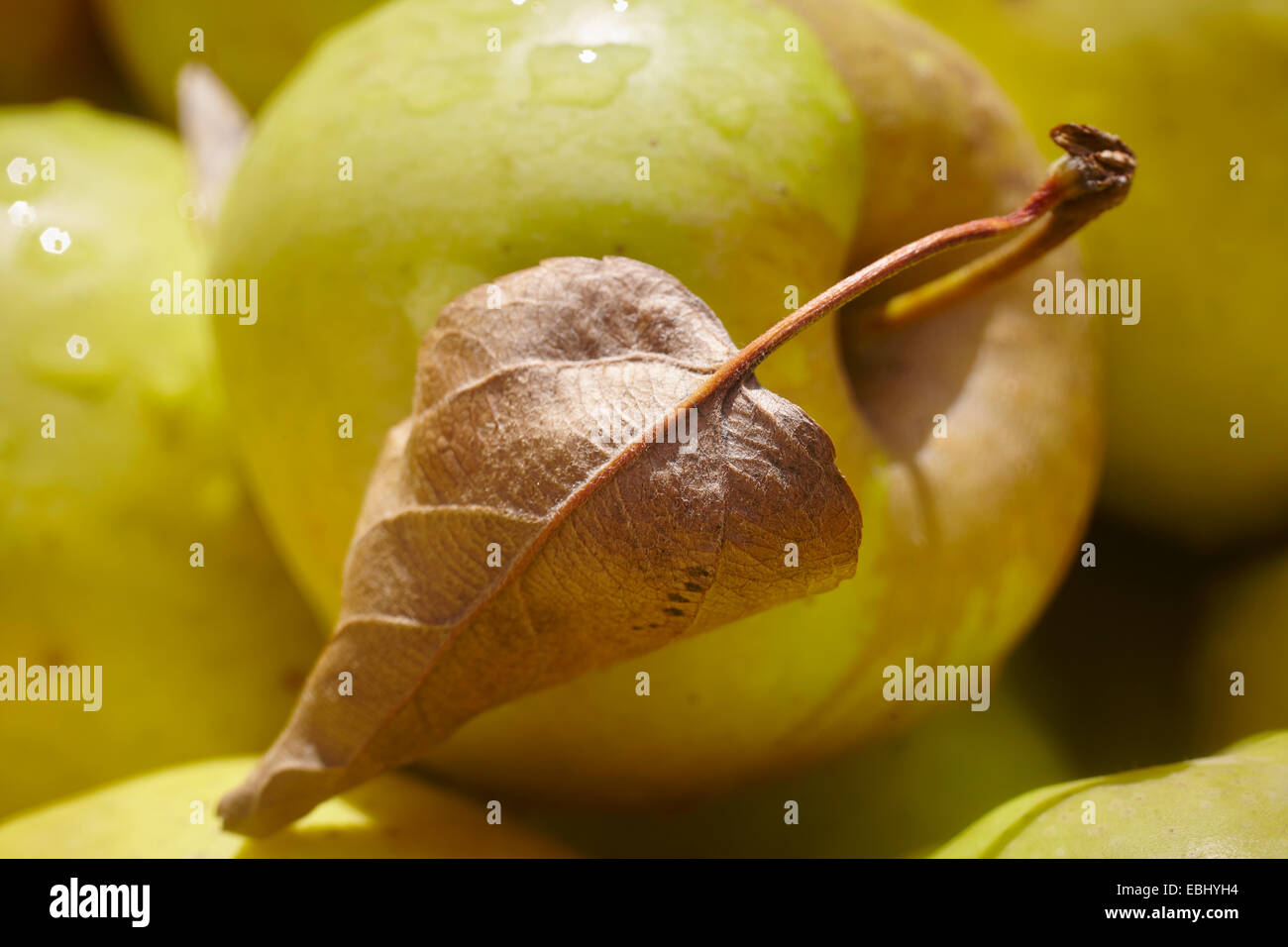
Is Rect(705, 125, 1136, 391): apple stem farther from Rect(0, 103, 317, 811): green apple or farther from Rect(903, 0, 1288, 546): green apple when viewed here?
Rect(0, 103, 317, 811): green apple

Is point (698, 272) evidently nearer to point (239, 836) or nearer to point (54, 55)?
point (239, 836)

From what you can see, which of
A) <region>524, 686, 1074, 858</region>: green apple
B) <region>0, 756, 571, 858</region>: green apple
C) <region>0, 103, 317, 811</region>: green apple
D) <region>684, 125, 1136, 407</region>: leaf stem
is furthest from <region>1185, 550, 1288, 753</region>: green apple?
<region>0, 103, 317, 811</region>: green apple

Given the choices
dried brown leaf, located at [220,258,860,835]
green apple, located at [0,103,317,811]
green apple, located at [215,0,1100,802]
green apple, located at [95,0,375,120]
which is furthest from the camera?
green apple, located at [95,0,375,120]

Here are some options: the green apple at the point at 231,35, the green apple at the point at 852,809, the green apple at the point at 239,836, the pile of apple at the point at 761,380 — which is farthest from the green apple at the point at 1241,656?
the green apple at the point at 231,35

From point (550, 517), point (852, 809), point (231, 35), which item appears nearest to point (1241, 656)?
point (852, 809)

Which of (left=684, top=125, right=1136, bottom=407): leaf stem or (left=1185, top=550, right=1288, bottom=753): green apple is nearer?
(left=684, top=125, right=1136, bottom=407): leaf stem
